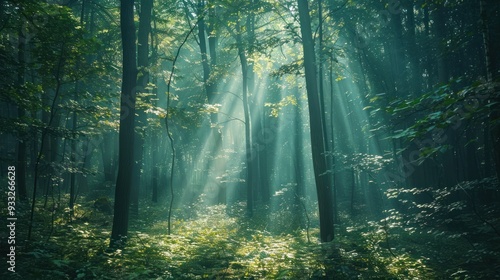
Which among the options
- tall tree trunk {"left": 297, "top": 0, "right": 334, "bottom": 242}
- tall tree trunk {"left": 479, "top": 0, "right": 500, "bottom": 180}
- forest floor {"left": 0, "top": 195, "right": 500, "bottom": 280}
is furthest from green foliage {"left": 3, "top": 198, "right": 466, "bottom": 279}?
tall tree trunk {"left": 479, "top": 0, "right": 500, "bottom": 180}

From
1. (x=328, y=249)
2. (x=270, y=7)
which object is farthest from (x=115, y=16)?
(x=328, y=249)

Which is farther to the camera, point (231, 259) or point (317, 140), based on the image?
point (317, 140)

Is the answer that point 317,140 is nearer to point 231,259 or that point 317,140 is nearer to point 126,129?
point 231,259

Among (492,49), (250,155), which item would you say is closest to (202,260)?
(492,49)

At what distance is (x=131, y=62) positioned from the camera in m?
9.39

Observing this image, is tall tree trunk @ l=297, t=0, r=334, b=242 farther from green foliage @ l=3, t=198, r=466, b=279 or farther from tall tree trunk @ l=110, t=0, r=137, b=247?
tall tree trunk @ l=110, t=0, r=137, b=247

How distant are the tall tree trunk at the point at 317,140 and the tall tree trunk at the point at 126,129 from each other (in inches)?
207

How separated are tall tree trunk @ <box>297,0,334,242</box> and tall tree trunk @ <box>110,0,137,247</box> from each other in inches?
207

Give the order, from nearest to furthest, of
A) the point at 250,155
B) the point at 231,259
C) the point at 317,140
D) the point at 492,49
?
the point at 492,49
the point at 231,259
the point at 317,140
the point at 250,155

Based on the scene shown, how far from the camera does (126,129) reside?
9266 mm

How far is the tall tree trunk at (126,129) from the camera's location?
29.6 feet

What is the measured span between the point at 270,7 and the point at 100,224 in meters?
10.4

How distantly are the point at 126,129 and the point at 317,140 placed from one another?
576cm

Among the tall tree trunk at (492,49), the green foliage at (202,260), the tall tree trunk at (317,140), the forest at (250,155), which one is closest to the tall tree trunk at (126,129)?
the forest at (250,155)
